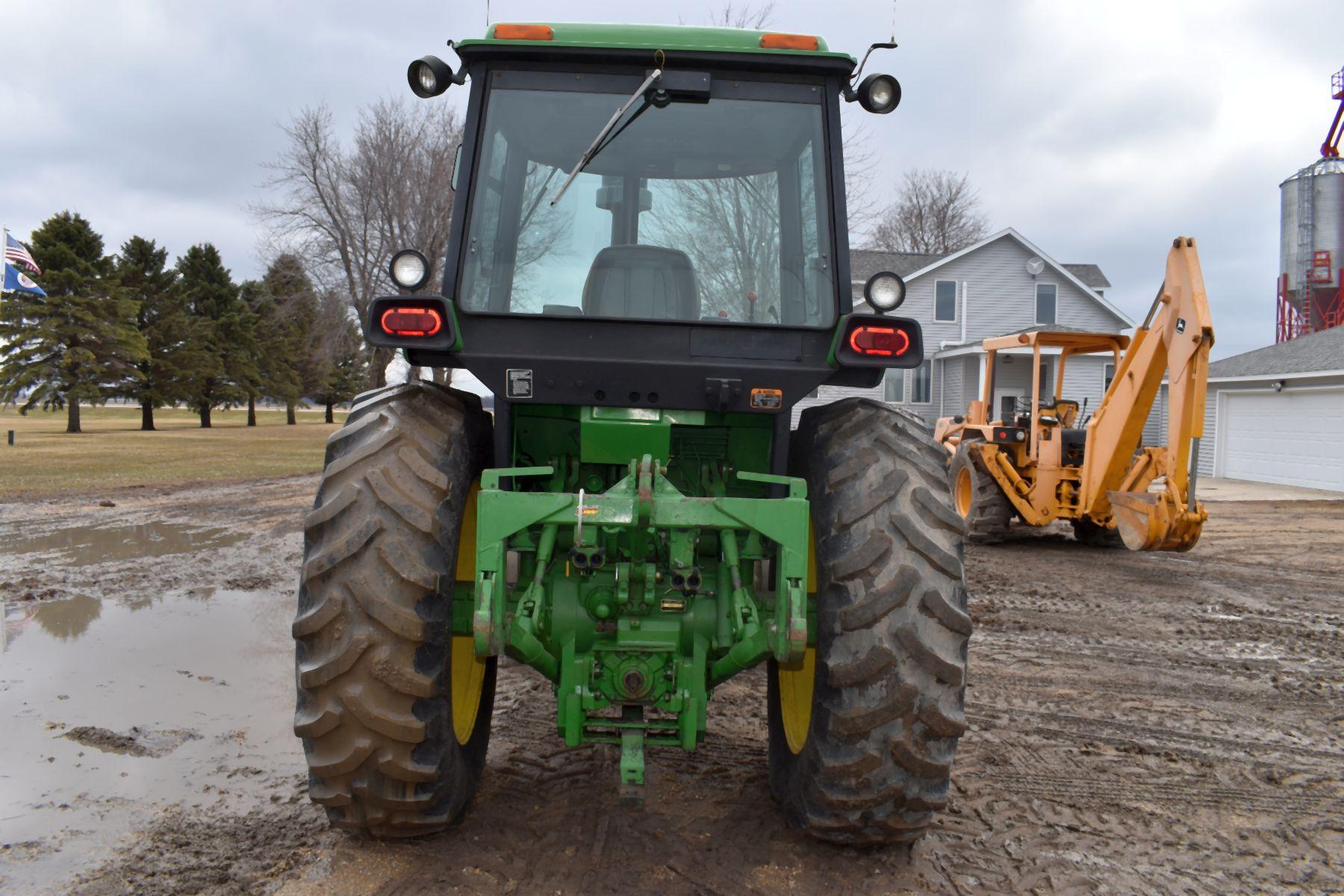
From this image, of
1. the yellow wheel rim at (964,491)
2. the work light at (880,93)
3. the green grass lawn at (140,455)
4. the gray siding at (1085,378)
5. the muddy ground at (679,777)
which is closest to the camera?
the muddy ground at (679,777)

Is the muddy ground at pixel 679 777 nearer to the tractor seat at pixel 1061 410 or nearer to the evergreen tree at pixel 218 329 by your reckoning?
the tractor seat at pixel 1061 410

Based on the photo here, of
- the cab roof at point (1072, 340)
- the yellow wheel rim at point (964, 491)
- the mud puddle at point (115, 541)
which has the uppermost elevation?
the cab roof at point (1072, 340)

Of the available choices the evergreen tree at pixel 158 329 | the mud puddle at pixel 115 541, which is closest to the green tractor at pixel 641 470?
the mud puddle at pixel 115 541

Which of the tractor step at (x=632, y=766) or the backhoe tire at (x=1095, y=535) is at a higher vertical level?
the tractor step at (x=632, y=766)

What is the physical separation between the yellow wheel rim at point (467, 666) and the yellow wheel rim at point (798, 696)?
1187mm

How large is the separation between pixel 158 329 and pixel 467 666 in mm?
43358

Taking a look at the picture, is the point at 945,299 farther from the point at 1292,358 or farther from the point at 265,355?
the point at 265,355

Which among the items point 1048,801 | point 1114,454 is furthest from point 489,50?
point 1114,454

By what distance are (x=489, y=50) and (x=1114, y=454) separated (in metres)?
8.28

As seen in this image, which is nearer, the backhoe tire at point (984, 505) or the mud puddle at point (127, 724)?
the mud puddle at point (127, 724)

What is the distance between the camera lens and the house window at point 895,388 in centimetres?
2820

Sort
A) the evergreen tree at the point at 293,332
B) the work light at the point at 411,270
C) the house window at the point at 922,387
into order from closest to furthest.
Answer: the work light at the point at 411,270 < the house window at the point at 922,387 < the evergreen tree at the point at 293,332

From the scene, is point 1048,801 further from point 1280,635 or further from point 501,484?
point 1280,635

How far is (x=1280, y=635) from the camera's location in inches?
276
